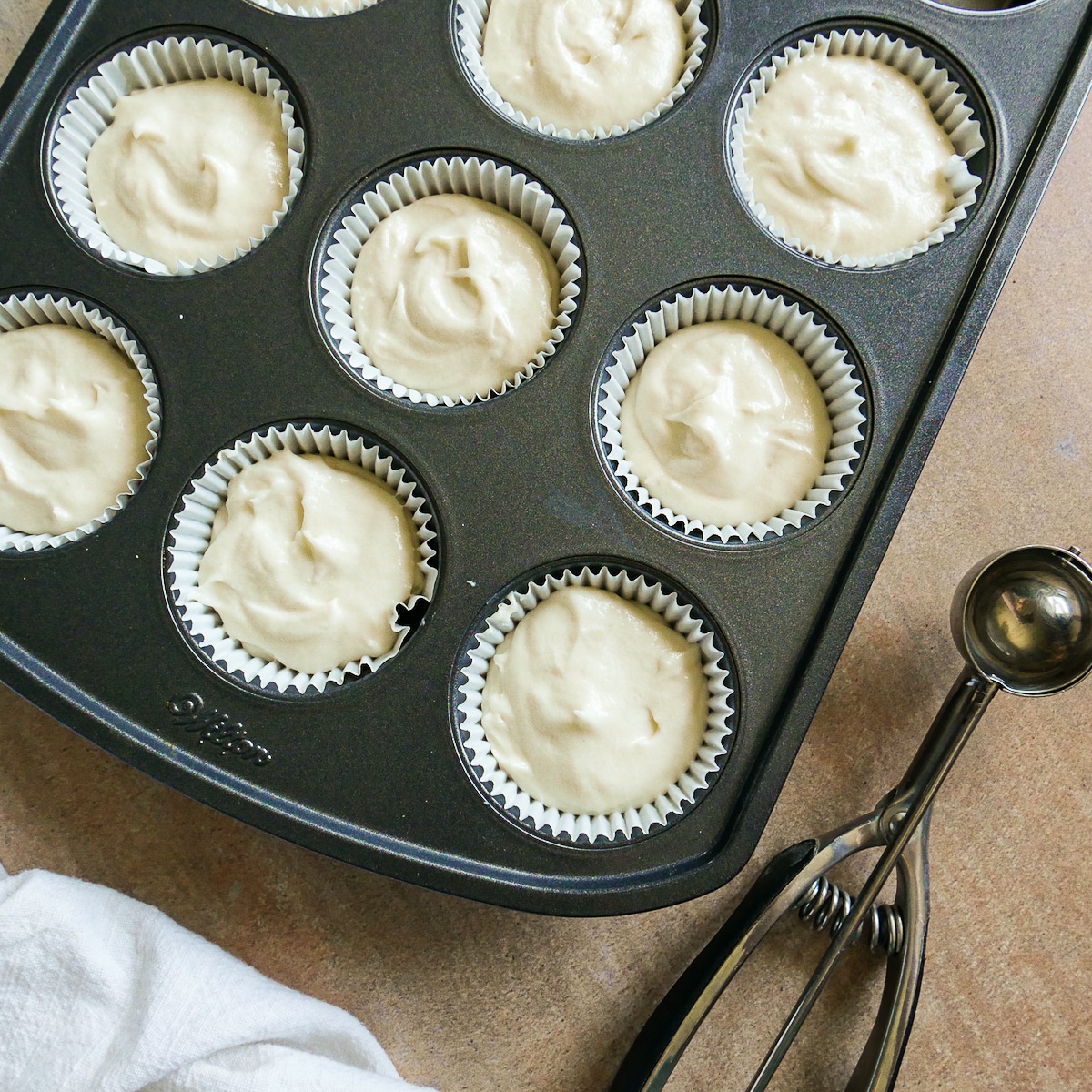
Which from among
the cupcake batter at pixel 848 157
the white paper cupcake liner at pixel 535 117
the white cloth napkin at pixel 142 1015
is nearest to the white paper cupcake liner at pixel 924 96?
the cupcake batter at pixel 848 157

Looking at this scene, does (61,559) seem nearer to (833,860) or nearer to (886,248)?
(833,860)

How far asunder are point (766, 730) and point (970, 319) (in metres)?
0.74

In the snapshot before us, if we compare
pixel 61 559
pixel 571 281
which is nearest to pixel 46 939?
pixel 61 559

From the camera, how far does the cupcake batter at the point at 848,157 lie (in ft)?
5.24

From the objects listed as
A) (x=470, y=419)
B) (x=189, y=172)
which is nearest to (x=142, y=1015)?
(x=470, y=419)

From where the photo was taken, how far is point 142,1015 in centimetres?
146

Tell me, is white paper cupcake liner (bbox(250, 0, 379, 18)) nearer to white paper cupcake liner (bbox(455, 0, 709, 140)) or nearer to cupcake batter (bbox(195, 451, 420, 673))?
white paper cupcake liner (bbox(455, 0, 709, 140))

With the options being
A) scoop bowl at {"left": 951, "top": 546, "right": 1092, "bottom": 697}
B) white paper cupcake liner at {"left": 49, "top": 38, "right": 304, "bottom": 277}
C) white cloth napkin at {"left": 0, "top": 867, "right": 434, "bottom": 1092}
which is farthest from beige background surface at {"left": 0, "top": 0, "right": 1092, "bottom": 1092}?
white paper cupcake liner at {"left": 49, "top": 38, "right": 304, "bottom": 277}

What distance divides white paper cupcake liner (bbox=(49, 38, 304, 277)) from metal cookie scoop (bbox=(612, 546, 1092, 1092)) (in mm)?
1418

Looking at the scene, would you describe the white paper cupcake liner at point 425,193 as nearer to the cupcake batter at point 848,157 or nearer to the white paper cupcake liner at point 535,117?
the white paper cupcake liner at point 535,117

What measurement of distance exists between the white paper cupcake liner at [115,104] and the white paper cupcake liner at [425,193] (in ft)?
0.42

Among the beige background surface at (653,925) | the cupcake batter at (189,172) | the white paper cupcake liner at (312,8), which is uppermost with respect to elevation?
the white paper cupcake liner at (312,8)

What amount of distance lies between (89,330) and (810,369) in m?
1.29

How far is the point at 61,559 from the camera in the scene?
146 cm
